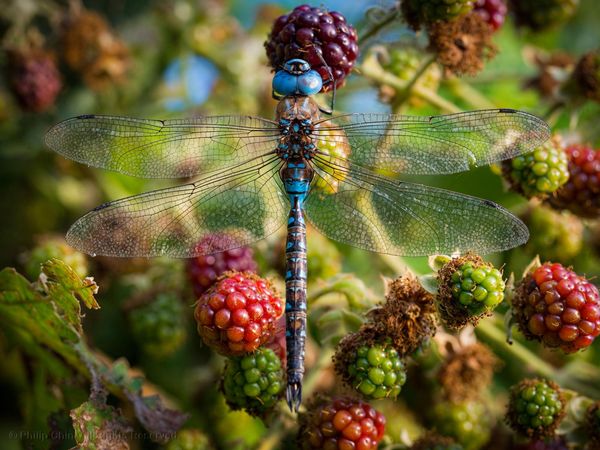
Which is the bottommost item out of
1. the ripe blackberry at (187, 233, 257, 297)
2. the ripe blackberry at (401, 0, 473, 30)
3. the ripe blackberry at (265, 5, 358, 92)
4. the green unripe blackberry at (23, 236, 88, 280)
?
the green unripe blackberry at (23, 236, 88, 280)

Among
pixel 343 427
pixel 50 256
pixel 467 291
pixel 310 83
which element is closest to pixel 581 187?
pixel 467 291

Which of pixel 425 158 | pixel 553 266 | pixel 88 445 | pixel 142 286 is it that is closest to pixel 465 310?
pixel 553 266

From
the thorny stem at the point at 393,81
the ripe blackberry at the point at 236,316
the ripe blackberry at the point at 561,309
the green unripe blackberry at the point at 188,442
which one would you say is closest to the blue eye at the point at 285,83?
the thorny stem at the point at 393,81

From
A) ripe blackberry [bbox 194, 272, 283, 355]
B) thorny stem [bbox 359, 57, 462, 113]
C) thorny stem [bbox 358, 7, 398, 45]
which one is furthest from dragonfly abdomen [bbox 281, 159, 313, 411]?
thorny stem [bbox 358, 7, 398, 45]

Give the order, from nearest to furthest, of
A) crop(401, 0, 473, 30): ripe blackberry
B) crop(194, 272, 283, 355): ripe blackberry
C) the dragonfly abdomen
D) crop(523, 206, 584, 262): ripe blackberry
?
crop(194, 272, 283, 355): ripe blackberry < the dragonfly abdomen < crop(401, 0, 473, 30): ripe blackberry < crop(523, 206, 584, 262): ripe blackberry

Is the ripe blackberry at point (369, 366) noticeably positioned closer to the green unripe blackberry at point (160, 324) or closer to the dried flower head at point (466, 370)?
the dried flower head at point (466, 370)

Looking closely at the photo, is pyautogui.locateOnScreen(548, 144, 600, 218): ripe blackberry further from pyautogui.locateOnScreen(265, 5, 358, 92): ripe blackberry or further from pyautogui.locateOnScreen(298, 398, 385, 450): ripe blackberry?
pyautogui.locateOnScreen(298, 398, 385, 450): ripe blackberry
